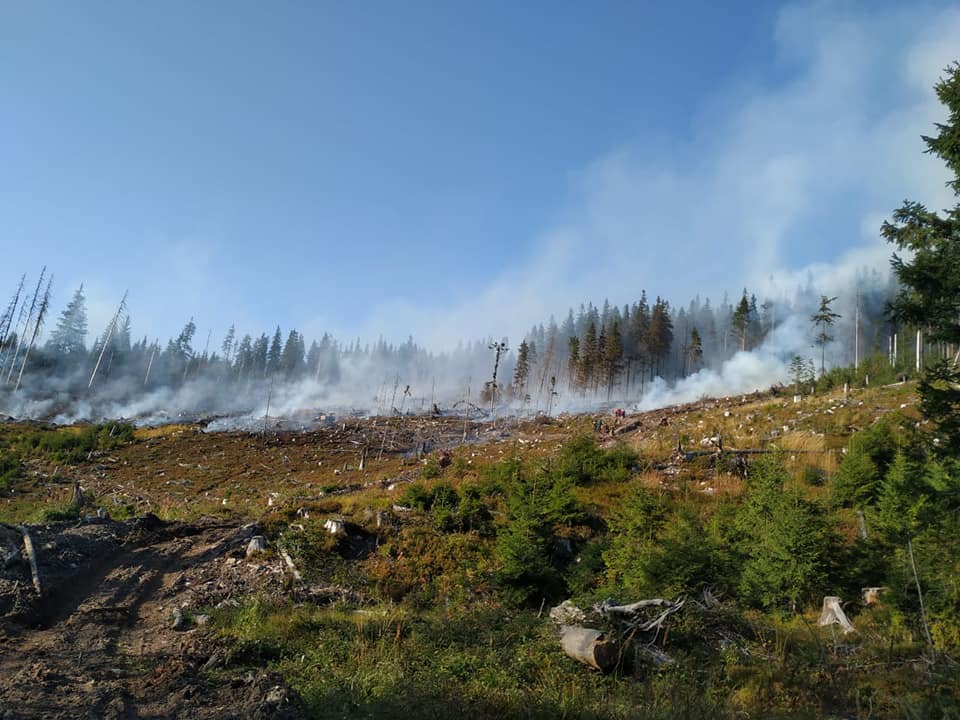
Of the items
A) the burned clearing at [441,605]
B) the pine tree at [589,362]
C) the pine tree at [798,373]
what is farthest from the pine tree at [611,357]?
the burned clearing at [441,605]

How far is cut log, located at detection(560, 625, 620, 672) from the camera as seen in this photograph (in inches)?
264

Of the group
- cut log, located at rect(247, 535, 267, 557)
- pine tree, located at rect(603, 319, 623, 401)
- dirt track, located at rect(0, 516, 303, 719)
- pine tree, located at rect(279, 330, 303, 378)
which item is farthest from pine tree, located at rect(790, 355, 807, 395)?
pine tree, located at rect(279, 330, 303, 378)

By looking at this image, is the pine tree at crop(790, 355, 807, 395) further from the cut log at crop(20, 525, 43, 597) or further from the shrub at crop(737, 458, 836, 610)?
the cut log at crop(20, 525, 43, 597)

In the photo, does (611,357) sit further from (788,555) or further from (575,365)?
(788,555)

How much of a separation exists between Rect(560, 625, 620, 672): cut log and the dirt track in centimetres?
350

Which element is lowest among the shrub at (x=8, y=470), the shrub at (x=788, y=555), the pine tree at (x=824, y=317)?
the shrub at (x=8, y=470)

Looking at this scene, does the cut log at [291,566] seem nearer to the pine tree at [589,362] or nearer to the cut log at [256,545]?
the cut log at [256,545]

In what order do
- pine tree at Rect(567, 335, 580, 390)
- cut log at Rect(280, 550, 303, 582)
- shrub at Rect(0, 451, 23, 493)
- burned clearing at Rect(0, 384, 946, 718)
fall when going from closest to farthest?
1. burned clearing at Rect(0, 384, 946, 718)
2. cut log at Rect(280, 550, 303, 582)
3. shrub at Rect(0, 451, 23, 493)
4. pine tree at Rect(567, 335, 580, 390)

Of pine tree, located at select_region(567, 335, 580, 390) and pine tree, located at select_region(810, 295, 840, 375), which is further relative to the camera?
pine tree, located at select_region(567, 335, 580, 390)

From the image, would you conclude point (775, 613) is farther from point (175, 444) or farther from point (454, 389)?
point (454, 389)

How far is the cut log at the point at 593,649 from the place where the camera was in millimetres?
6711

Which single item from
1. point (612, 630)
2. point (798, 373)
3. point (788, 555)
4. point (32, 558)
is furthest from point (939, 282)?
point (798, 373)

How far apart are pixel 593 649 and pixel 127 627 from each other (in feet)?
27.3

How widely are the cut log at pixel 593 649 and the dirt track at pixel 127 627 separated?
3.50 meters
